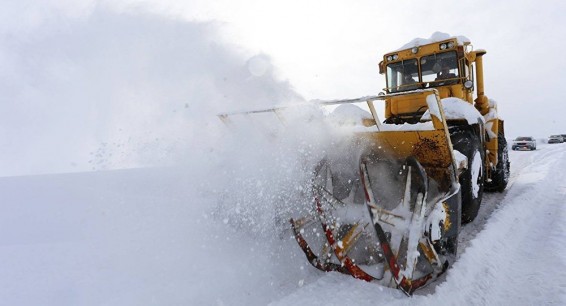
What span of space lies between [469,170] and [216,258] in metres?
3.10

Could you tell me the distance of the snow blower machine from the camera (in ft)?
10.1

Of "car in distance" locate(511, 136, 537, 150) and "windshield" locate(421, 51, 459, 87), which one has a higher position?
"windshield" locate(421, 51, 459, 87)

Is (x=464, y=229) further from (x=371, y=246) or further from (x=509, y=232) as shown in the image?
(x=371, y=246)

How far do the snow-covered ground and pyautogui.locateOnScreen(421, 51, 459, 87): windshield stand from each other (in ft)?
7.26

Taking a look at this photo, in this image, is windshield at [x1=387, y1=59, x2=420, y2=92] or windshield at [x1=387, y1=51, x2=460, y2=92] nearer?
windshield at [x1=387, y1=51, x2=460, y2=92]

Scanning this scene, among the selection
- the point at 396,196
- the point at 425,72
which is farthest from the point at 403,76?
the point at 396,196

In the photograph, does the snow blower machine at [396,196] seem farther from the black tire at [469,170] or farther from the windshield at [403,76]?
the windshield at [403,76]

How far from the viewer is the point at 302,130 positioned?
152 inches

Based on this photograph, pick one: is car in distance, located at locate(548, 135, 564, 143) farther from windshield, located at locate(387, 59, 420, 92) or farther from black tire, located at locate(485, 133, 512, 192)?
windshield, located at locate(387, 59, 420, 92)

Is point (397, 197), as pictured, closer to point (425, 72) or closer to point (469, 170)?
point (469, 170)

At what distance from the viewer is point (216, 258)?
3672 mm

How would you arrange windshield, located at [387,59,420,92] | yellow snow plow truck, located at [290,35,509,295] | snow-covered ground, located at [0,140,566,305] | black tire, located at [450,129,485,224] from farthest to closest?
windshield, located at [387,59,420,92]
black tire, located at [450,129,485,224]
yellow snow plow truck, located at [290,35,509,295]
snow-covered ground, located at [0,140,566,305]

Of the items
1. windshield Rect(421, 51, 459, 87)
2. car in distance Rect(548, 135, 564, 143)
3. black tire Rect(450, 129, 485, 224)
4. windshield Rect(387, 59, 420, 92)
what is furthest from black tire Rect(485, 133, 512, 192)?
car in distance Rect(548, 135, 564, 143)

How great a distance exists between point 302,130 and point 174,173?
204 centimetres
